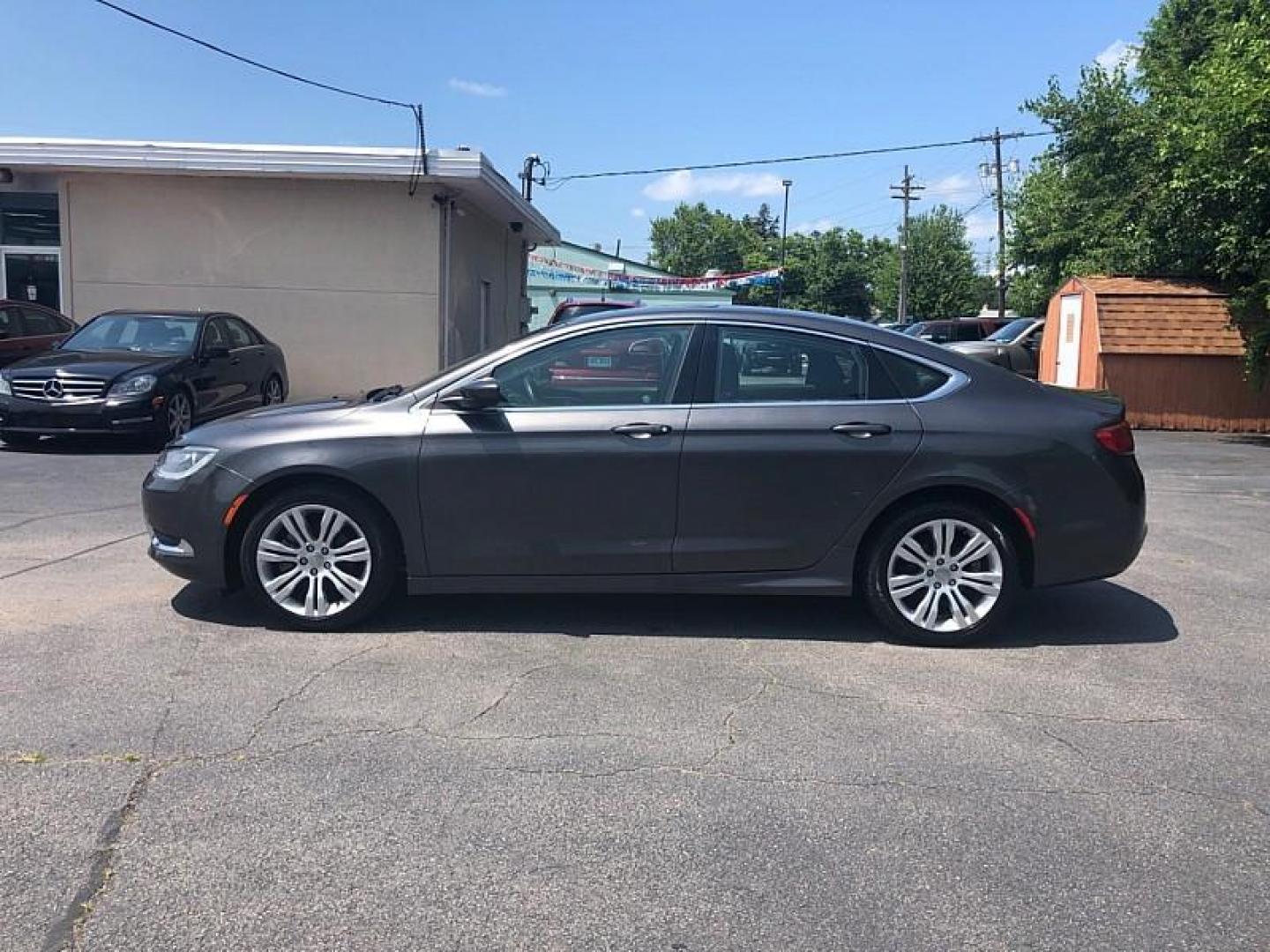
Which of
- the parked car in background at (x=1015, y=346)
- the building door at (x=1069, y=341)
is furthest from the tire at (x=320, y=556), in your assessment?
the building door at (x=1069, y=341)

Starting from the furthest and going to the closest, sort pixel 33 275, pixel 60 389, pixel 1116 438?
pixel 33 275, pixel 60 389, pixel 1116 438

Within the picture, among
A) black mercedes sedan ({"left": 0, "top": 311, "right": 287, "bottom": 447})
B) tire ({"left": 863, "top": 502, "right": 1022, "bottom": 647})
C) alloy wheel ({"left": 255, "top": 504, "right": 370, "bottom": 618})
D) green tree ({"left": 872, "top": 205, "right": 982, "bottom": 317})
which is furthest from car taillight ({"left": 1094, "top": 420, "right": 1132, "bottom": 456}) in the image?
green tree ({"left": 872, "top": 205, "right": 982, "bottom": 317})

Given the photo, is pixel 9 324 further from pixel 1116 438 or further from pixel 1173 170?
pixel 1173 170

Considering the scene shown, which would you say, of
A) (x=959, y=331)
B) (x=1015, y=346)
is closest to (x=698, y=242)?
(x=959, y=331)

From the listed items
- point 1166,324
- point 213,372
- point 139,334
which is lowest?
point 213,372

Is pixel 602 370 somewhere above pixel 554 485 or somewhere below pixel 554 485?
above

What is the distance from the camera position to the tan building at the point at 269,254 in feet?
53.0

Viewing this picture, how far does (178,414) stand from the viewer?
11414 millimetres

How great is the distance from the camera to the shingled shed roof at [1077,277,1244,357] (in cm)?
1725

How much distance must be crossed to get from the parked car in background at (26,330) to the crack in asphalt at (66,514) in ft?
19.0

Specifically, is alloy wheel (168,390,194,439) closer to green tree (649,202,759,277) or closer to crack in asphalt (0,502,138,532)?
crack in asphalt (0,502,138,532)

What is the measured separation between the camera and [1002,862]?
10.7ft

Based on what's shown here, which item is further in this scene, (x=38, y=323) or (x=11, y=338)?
(x=38, y=323)

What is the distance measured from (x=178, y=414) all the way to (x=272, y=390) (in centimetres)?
261
